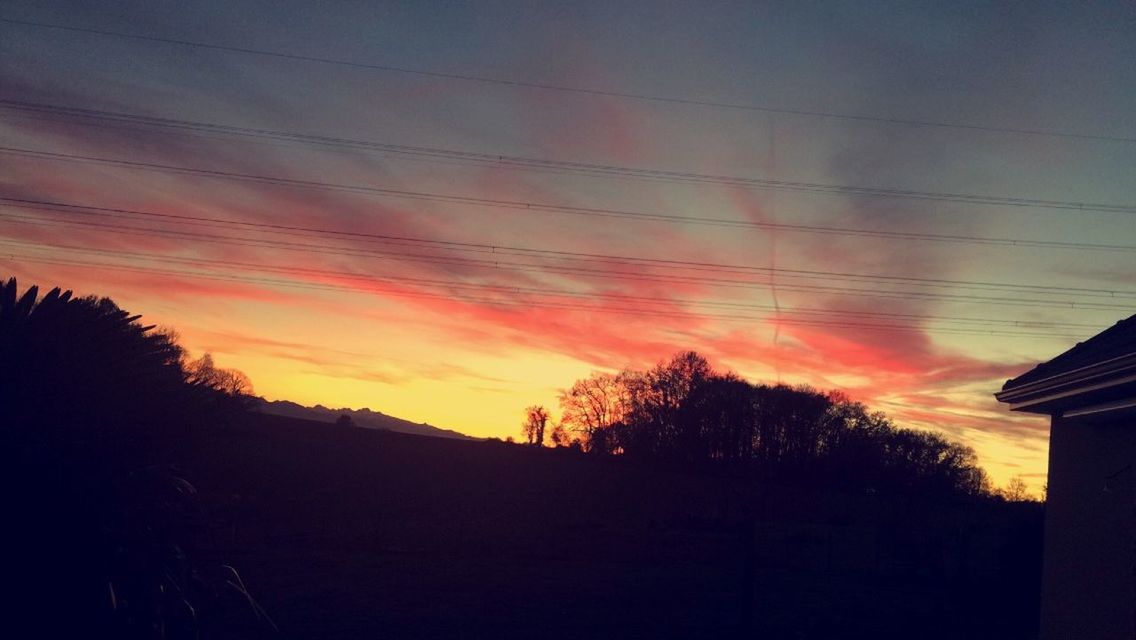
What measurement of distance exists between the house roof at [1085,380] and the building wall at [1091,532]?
146 mm

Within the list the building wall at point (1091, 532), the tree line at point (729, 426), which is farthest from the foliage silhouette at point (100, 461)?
the tree line at point (729, 426)

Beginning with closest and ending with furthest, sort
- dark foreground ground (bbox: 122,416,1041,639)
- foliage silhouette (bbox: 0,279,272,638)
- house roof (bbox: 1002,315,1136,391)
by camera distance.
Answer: foliage silhouette (bbox: 0,279,272,638) → house roof (bbox: 1002,315,1136,391) → dark foreground ground (bbox: 122,416,1041,639)

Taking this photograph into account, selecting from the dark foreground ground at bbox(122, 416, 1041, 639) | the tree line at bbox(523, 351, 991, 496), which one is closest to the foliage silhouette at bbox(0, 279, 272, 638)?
the dark foreground ground at bbox(122, 416, 1041, 639)

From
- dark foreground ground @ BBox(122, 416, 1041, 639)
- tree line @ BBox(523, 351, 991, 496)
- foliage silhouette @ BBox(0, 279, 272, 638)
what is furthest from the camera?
tree line @ BBox(523, 351, 991, 496)

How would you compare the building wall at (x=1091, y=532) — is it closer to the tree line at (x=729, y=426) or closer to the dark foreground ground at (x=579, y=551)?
the dark foreground ground at (x=579, y=551)

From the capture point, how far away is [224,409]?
6.95m

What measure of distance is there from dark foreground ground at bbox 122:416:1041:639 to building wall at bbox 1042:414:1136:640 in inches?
319

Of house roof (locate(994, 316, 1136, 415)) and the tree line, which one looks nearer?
house roof (locate(994, 316, 1136, 415))

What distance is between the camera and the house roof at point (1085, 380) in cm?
567

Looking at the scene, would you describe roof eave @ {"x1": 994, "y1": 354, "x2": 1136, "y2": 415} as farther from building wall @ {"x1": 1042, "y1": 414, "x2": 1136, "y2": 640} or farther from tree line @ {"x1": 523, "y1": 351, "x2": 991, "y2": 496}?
tree line @ {"x1": 523, "y1": 351, "x2": 991, "y2": 496}

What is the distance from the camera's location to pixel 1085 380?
6109 millimetres

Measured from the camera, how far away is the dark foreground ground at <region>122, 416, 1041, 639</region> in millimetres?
16109

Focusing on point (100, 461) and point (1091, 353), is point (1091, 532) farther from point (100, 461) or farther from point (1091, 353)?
point (100, 461)

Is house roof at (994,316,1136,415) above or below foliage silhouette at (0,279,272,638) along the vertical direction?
above
